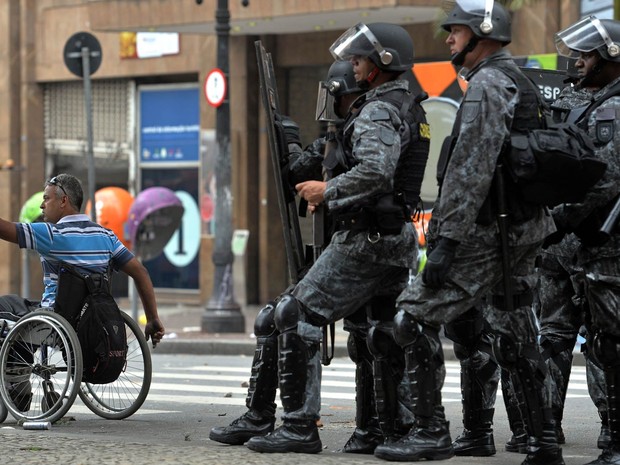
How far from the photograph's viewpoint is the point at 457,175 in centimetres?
581

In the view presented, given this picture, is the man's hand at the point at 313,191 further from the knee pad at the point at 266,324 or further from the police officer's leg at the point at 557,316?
the police officer's leg at the point at 557,316

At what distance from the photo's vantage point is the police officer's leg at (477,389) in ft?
21.9

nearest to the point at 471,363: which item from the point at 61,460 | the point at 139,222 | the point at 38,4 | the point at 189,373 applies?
the point at 61,460

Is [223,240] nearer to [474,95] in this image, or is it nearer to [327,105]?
[327,105]

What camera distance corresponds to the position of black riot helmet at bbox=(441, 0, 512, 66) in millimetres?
6043

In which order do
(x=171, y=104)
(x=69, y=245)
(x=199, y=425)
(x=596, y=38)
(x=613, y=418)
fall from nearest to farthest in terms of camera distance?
(x=613, y=418) < (x=596, y=38) < (x=69, y=245) < (x=199, y=425) < (x=171, y=104)

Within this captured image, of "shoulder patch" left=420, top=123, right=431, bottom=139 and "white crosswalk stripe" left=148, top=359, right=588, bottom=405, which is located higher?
"shoulder patch" left=420, top=123, right=431, bottom=139

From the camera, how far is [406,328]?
5969 millimetres

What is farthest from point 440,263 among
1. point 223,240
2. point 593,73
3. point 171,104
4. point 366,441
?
point 171,104

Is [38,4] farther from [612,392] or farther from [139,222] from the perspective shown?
[612,392]

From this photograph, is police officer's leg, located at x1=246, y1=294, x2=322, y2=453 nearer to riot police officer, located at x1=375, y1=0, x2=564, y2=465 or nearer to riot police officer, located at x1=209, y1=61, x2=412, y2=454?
riot police officer, located at x1=209, y1=61, x2=412, y2=454

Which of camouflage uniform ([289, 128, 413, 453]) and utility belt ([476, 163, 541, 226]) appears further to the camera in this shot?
camouflage uniform ([289, 128, 413, 453])

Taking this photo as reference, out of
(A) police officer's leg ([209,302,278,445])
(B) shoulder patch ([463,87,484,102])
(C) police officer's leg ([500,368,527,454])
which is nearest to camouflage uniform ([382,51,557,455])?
(B) shoulder patch ([463,87,484,102])

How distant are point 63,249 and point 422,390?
2812 millimetres
